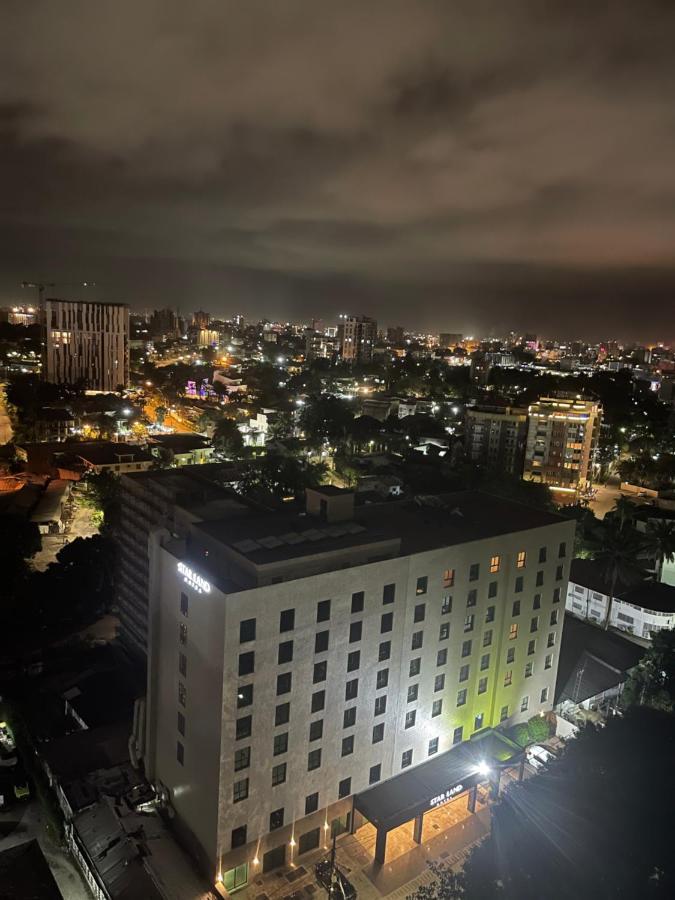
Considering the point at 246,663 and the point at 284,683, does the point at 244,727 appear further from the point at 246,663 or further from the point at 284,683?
the point at 246,663

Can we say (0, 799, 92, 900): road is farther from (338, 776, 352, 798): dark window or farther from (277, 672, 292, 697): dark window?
(277, 672, 292, 697): dark window

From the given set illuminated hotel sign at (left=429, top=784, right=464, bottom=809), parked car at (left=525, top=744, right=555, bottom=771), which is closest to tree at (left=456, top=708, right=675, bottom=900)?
illuminated hotel sign at (left=429, top=784, right=464, bottom=809)

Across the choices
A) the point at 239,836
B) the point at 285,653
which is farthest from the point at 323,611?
the point at 239,836

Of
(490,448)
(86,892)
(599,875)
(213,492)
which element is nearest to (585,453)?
(490,448)

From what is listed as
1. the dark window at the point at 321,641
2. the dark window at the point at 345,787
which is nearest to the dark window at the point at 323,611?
the dark window at the point at 321,641

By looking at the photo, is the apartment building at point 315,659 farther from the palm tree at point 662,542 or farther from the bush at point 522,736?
the palm tree at point 662,542

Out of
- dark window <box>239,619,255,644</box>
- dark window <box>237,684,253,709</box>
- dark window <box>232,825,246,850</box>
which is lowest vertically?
dark window <box>232,825,246,850</box>
